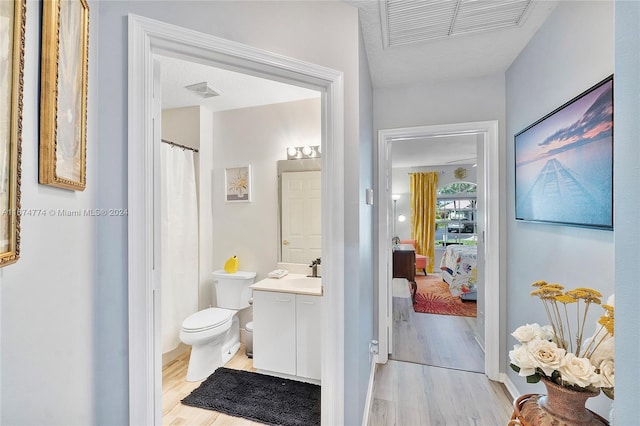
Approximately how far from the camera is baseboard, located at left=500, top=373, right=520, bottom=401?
2.01 metres

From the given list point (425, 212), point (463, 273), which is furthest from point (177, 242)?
point (425, 212)

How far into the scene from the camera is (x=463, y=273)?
4.44 meters

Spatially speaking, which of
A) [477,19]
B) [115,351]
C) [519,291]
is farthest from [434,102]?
[115,351]

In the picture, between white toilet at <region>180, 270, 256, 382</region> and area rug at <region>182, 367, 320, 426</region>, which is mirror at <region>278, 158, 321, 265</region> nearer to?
white toilet at <region>180, 270, 256, 382</region>

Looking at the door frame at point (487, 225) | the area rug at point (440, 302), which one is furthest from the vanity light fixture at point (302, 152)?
the area rug at point (440, 302)

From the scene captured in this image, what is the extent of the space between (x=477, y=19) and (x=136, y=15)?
1.79 meters

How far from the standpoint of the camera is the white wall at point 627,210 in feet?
1.13

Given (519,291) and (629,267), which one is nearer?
(629,267)

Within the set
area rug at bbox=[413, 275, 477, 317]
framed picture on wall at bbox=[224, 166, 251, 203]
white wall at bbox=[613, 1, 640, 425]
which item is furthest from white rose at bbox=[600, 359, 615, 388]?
area rug at bbox=[413, 275, 477, 317]

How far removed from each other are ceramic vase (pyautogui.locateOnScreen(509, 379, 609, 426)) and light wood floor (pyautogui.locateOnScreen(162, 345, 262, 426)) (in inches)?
63.1

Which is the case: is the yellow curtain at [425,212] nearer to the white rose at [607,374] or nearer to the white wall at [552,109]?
the white wall at [552,109]

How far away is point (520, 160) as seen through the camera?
1887 millimetres

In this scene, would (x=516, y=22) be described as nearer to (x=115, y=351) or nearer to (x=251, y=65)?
(x=251, y=65)

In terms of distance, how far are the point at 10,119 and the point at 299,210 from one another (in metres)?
2.28
